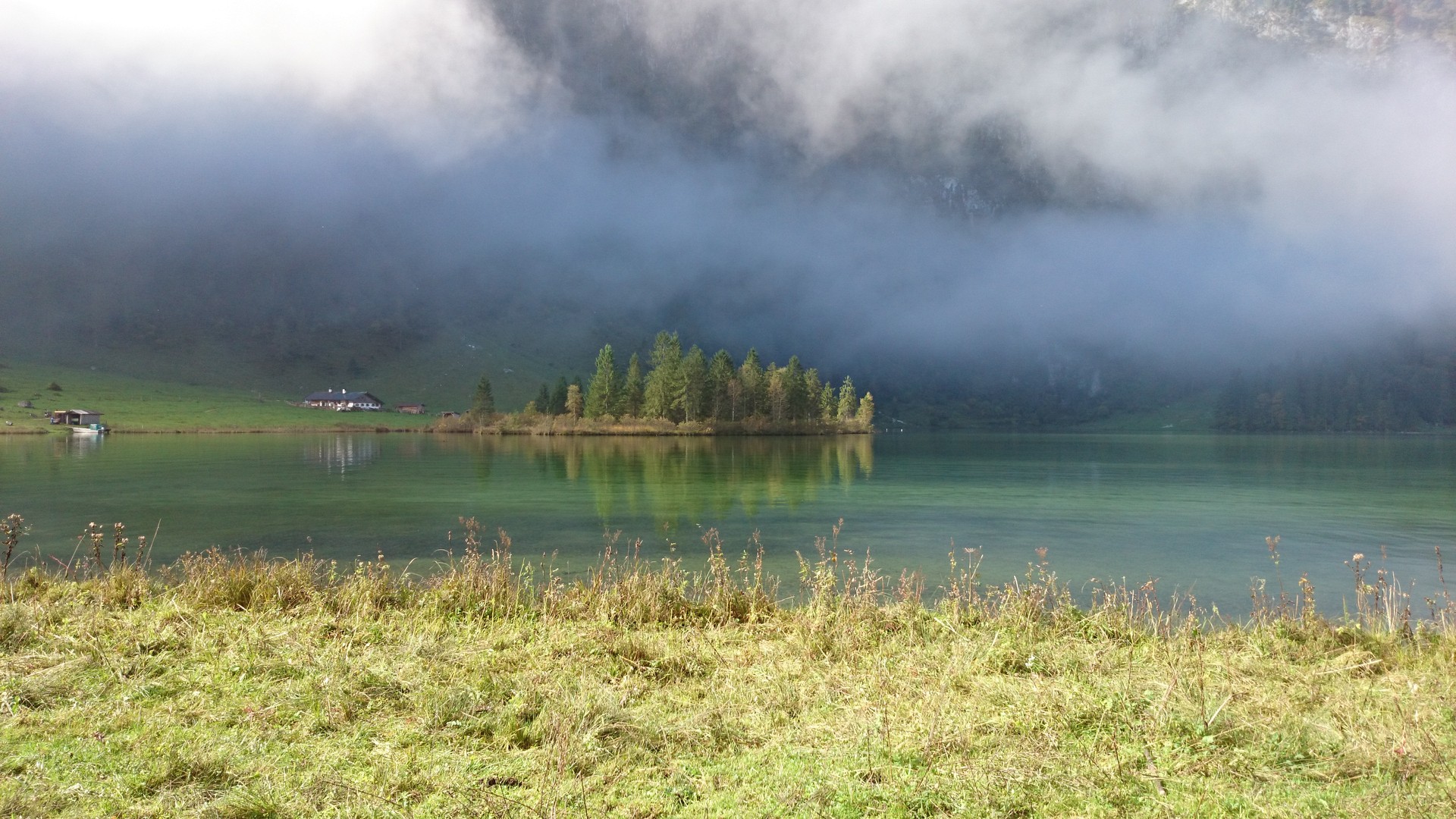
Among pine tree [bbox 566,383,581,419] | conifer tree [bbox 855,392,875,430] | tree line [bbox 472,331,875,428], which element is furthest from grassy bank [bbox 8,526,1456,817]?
conifer tree [bbox 855,392,875,430]

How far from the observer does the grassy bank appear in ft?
20.5

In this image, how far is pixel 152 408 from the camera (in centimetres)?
14488

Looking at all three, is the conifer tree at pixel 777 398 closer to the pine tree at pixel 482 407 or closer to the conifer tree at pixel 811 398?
the conifer tree at pixel 811 398

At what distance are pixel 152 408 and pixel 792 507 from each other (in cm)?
15514

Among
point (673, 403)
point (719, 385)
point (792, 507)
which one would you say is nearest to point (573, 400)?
point (673, 403)

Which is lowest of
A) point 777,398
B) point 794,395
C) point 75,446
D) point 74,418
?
point 75,446

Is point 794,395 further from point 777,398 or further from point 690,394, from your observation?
point 690,394

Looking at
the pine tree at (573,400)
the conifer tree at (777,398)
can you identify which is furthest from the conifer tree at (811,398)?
the pine tree at (573,400)

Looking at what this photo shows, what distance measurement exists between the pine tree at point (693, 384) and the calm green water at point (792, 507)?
58641 millimetres

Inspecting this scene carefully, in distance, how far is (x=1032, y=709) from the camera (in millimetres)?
8156

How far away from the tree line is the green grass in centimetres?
3150

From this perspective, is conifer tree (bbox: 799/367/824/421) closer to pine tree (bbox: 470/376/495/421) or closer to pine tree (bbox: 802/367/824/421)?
pine tree (bbox: 802/367/824/421)

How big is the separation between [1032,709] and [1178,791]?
184cm

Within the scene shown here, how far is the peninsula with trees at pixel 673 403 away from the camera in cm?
13012
